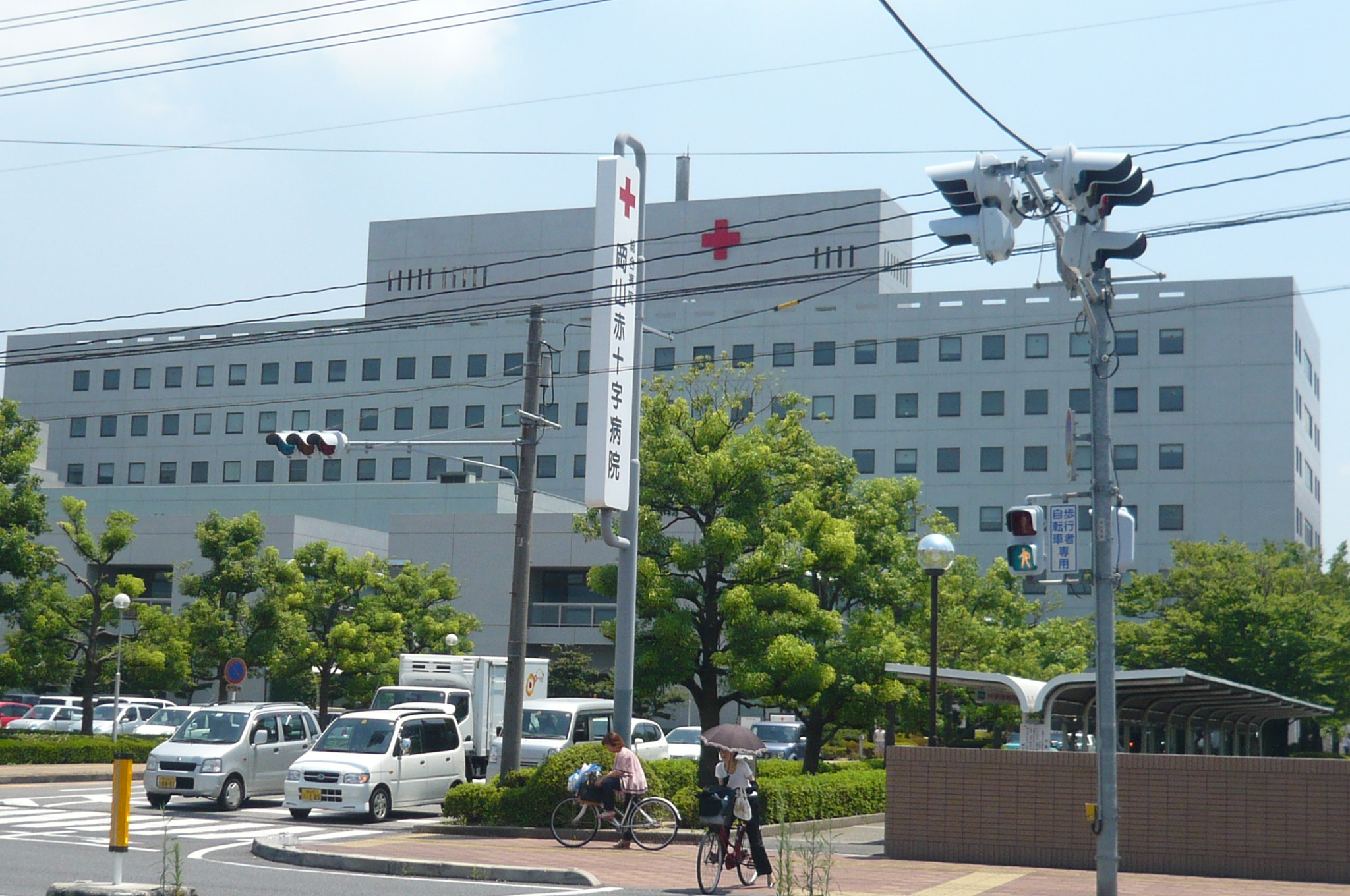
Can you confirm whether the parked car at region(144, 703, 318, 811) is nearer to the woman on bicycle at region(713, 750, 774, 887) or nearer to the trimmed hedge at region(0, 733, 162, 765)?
the trimmed hedge at region(0, 733, 162, 765)

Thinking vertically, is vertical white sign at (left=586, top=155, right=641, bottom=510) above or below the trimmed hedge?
above

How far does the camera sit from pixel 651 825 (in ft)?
61.8

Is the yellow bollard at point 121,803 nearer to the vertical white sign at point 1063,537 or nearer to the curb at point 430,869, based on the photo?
the curb at point 430,869

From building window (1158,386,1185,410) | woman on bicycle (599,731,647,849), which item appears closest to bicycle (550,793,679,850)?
woman on bicycle (599,731,647,849)

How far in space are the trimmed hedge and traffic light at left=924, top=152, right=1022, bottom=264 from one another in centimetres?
2824

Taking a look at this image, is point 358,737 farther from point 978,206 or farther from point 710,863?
point 978,206

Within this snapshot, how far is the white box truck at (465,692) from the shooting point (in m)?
29.7

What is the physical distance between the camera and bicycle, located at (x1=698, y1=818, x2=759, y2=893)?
14.5 meters

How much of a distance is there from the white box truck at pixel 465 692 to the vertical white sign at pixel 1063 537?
16649 millimetres

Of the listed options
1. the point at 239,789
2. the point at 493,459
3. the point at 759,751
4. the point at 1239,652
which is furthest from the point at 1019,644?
the point at 493,459

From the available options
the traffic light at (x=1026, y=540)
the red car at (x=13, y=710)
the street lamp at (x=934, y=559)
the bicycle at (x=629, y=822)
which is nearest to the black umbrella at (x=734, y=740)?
the bicycle at (x=629, y=822)

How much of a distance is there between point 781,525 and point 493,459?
58.2 meters

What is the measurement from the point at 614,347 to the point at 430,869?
7.85m

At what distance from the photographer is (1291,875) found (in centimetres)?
1619
